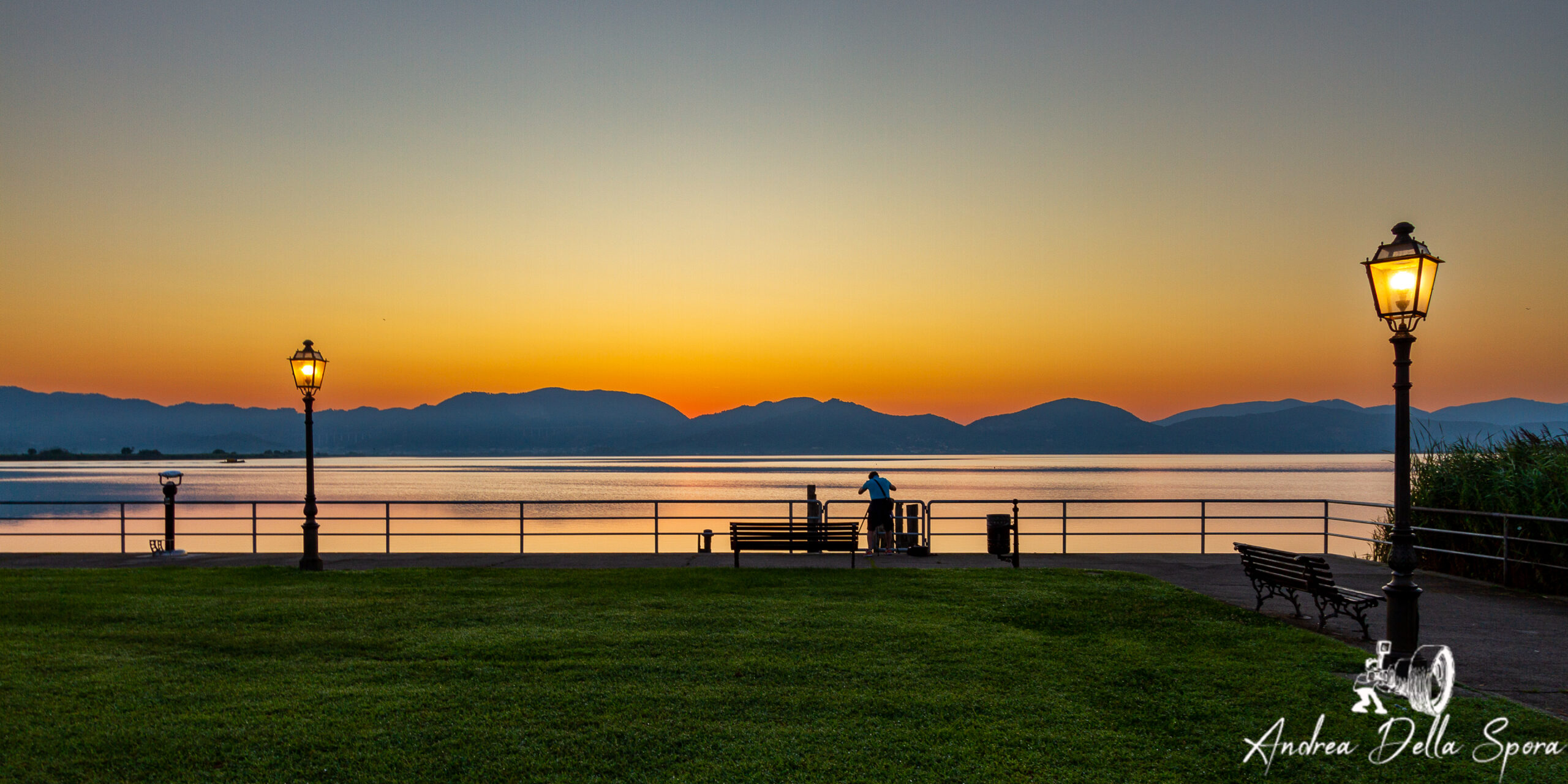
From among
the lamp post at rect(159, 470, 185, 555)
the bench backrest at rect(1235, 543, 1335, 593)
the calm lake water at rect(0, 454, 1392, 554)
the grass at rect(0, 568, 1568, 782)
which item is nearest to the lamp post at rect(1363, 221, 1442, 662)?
the grass at rect(0, 568, 1568, 782)

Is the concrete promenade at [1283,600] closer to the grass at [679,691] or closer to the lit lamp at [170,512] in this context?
the lit lamp at [170,512]

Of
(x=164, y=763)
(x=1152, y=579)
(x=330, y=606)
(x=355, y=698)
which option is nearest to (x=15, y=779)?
(x=164, y=763)

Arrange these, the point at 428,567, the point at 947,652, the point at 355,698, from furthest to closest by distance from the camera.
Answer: the point at 428,567 → the point at 947,652 → the point at 355,698

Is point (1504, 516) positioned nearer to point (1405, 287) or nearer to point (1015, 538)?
point (1015, 538)

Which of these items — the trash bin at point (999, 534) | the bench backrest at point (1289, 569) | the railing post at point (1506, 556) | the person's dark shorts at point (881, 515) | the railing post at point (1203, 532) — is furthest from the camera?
the person's dark shorts at point (881, 515)

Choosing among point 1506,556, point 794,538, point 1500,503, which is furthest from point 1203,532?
point 794,538

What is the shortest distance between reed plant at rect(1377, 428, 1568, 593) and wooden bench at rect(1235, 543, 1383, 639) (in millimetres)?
3945

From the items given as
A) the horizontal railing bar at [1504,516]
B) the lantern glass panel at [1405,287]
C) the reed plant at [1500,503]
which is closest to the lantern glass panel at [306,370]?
the lantern glass panel at [1405,287]

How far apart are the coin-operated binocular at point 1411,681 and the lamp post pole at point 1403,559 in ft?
0.40

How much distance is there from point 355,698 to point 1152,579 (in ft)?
35.7

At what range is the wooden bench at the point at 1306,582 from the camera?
9258mm

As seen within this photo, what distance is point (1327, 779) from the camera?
550cm

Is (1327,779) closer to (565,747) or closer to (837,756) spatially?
(837,756)

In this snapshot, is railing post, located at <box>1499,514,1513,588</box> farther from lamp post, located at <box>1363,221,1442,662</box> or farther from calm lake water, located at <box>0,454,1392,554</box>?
lamp post, located at <box>1363,221,1442,662</box>
